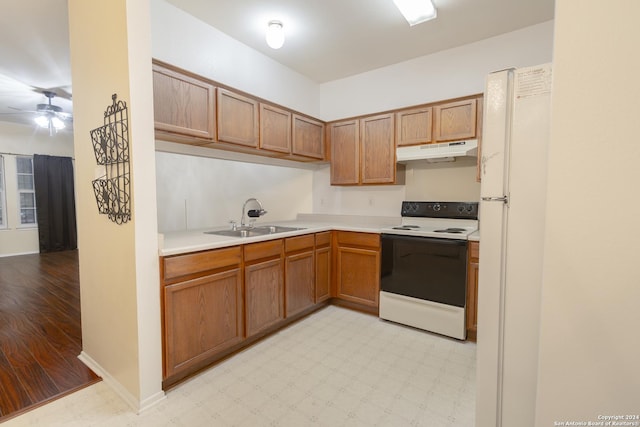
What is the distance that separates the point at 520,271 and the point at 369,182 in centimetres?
233

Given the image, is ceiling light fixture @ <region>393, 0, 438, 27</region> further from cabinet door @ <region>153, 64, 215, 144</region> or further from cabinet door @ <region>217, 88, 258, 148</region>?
cabinet door @ <region>153, 64, 215, 144</region>

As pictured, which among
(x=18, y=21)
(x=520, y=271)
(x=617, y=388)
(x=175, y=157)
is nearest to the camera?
(x=617, y=388)

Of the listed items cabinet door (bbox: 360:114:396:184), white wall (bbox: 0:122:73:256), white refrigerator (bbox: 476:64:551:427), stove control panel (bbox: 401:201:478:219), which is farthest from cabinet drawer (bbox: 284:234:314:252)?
white wall (bbox: 0:122:73:256)

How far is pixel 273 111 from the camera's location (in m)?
2.84

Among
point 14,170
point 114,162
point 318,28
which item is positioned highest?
point 318,28

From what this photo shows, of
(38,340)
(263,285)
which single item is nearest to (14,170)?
(38,340)

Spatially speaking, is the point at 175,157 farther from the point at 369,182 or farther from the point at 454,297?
the point at 454,297

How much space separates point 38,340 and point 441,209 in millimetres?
3780

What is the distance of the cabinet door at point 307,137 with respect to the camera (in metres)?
3.12

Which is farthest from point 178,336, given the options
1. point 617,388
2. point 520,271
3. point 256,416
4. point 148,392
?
point 617,388

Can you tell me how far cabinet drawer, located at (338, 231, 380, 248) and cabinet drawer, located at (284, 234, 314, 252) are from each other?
1.25ft

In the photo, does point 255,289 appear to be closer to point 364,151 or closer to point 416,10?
point 364,151

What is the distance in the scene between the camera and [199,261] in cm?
192

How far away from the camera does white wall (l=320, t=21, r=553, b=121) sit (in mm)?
2641
